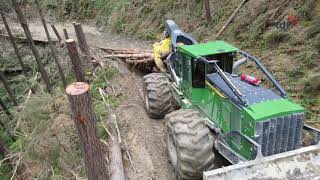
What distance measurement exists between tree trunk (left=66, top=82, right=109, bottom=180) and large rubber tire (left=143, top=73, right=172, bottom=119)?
3.66 meters

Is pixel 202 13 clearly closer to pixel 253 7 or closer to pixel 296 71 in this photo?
pixel 253 7

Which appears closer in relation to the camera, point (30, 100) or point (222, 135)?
point (222, 135)

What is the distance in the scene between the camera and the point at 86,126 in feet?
16.6

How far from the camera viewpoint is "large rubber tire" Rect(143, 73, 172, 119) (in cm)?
913

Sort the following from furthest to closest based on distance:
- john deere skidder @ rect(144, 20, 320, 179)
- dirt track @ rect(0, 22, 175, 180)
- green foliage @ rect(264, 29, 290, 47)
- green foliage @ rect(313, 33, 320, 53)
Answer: green foliage @ rect(264, 29, 290, 47)
green foliage @ rect(313, 33, 320, 53)
dirt track @ rect(0, 22, 175, 180)
john deere skidder @ rect(144, 20, 320, 179)

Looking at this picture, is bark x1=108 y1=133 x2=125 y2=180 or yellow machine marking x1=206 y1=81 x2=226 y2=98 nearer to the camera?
yellow machine marking x1=206 y1=81 x2=226 y2=98

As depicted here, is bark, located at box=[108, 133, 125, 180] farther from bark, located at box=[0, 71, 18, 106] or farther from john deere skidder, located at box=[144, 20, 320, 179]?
bark, located at box=[0, 71, 18, 106]

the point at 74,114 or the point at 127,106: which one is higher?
the point at 74,114

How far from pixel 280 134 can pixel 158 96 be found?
12.7 feet

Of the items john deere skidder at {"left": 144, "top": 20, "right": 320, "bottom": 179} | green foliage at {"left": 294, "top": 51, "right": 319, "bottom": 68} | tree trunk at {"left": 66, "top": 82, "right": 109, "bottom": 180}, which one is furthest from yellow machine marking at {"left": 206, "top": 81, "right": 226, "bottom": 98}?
green foliage at {"left": 294, "top": 51, "right": 319, "bottom": 68}

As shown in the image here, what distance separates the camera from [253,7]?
1413 centimetres

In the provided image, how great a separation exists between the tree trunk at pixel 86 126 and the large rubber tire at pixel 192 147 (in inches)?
53.6

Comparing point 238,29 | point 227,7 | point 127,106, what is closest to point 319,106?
point 127,106

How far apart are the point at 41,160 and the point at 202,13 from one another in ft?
39.5
